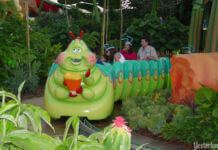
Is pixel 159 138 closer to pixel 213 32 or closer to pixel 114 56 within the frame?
pixel 114 56

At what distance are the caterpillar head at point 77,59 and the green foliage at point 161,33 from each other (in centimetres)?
751

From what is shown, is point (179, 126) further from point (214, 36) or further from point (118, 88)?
point (214, 36)

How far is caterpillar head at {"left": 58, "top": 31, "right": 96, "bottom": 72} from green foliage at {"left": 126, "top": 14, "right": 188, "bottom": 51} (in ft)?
24.6

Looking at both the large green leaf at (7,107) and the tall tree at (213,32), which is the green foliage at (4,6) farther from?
the large green leaf at (7,107)

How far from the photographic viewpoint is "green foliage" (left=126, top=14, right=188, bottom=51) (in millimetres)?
11133

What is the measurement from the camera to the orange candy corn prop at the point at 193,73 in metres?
3.82

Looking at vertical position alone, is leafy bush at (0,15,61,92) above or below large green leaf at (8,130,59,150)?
below

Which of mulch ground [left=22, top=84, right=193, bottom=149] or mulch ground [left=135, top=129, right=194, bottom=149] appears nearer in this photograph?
mulch ground [left=135, top=129, right=194, bottom=149]

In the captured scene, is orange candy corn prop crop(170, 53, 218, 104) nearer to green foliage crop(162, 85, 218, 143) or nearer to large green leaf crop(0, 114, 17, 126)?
green foliage crop(162, 85, 218, 143)

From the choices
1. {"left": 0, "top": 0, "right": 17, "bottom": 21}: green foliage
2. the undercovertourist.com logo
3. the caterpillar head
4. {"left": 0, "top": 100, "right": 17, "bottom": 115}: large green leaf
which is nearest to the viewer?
{"left": 0, "top": 100, "right": 17, "bottom": 115}: large green leaf

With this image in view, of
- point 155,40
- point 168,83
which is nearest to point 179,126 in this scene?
point 168,83

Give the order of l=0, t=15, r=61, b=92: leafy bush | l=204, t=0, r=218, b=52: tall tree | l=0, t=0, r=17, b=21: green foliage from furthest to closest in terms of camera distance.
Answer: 1. l=0, t=0, r=17, b=21: green foliage
2. l=0, t=15, r=61, b=92: leafy bush
3. l=204, t=0, r=218, b=52: tall tree


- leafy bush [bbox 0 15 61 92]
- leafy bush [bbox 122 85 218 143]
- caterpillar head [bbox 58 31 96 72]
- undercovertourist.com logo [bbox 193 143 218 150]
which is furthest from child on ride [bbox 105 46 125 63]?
undercovertourist.com logo [bbox 193 143 218 150]

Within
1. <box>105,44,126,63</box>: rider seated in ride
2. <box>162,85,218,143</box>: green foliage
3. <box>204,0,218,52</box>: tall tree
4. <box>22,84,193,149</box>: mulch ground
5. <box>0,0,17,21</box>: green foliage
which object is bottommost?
<box>22,84,193,149</box>: mulch ground
